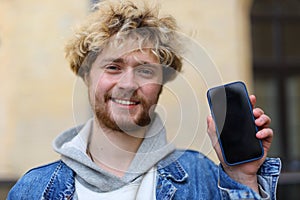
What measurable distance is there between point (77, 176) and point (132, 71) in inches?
12.5

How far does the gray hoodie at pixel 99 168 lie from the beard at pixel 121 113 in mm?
90

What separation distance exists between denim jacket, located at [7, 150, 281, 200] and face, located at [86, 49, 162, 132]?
0.17m

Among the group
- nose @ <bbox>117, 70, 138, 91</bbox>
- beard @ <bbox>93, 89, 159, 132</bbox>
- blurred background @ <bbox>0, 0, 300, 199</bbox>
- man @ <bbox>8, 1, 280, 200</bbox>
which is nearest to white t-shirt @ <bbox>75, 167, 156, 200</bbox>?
man @ <bbox>8, 1, 280, 200</bbox>

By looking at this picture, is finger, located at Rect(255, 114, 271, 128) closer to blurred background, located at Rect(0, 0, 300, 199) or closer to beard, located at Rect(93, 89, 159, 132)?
beard, located at Rect(93, 89, 159, 132)

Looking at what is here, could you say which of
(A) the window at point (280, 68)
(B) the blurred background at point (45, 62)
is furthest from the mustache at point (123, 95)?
(A) the window at point (280, 68)

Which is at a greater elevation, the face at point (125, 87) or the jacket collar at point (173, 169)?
the face at point (125, 87)

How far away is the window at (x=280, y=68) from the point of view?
4996 millimetres

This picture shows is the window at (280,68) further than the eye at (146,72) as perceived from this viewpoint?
Yes

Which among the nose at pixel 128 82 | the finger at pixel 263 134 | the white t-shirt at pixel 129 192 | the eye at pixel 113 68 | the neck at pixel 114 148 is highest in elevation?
the eye at pixel 113 68

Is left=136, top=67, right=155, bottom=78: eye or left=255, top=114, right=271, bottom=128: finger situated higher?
left=136, top=67, right=155, bottom=78: eye

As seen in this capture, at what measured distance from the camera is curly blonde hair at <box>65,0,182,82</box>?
57.4 inches

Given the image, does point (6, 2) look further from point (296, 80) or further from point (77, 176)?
point (77, 176)

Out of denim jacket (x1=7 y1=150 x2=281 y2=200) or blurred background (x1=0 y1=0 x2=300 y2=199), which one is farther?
blurred background (x1=0 y1=0 x2=300 y2=199)

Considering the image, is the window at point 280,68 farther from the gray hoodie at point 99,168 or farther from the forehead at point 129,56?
the forehead at point 129,56
